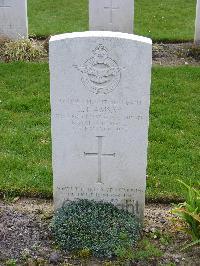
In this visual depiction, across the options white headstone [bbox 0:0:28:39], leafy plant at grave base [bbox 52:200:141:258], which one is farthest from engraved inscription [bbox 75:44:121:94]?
white headstone [bbox 0:0:28:39]

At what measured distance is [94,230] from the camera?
5.14 meters

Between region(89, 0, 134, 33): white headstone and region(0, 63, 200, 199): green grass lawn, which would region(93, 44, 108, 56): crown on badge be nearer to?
region(0, 63, 200, 199): green grass lawn

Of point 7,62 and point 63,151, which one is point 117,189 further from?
point 7,62

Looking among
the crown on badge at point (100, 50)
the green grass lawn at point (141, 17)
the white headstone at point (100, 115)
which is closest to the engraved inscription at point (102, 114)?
the white headstone at point (100, 115)

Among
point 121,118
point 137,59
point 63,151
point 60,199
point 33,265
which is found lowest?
point 33,265

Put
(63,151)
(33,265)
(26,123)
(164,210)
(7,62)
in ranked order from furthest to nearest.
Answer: (7,62) < (26,123) < (164,210) < (63,151) < (33,265)

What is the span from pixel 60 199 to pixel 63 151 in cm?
49

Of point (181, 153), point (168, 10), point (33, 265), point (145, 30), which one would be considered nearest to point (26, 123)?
point (181, 153)

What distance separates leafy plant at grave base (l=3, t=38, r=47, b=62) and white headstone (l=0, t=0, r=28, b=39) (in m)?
0.55

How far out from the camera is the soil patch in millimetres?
5047

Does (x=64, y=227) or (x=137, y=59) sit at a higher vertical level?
(x=137, y=59)

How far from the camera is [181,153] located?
7.10 metres

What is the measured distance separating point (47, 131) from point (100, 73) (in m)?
2.76

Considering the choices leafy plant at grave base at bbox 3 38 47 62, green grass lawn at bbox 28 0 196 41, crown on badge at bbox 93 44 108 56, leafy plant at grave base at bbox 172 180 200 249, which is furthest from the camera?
green grass lawn at bbox 28 0 196 41
